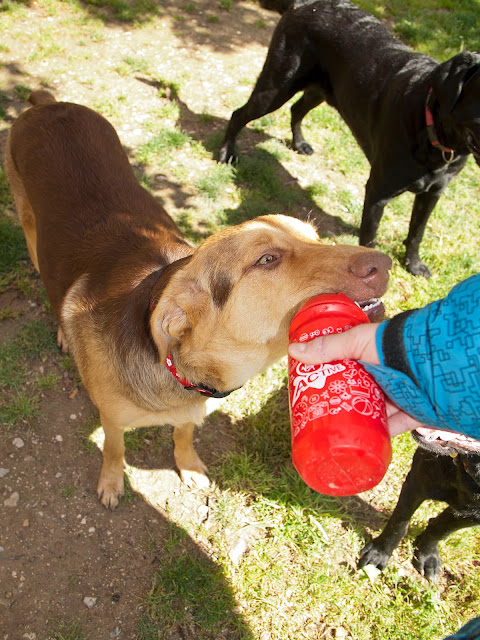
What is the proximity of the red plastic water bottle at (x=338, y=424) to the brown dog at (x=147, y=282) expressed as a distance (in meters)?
0.58

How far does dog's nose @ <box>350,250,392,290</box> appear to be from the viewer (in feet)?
7.47

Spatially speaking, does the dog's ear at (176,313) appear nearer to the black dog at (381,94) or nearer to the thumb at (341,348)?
the thumb at (341,348)

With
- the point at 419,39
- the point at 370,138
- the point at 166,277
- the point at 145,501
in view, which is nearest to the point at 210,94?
the point at 370,138

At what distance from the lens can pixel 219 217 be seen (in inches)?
219

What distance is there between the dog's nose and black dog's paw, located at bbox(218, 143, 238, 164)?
4178mm

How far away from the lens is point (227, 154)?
6082mm

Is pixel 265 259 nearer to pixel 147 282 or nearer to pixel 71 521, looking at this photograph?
pixel 147 282

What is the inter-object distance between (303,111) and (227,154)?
1111mm

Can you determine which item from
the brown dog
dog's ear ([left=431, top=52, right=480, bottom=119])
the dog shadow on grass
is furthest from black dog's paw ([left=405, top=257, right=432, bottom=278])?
the brown dog

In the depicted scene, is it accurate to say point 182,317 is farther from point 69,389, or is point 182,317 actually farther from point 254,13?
point 254,13

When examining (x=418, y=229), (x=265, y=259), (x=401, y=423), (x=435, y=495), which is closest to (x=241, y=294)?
(x=265, y=259)

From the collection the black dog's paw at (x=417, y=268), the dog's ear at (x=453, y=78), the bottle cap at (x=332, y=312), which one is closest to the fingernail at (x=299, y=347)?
the bottle cap at (x=332, y=312)

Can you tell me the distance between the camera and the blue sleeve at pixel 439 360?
1.71 m

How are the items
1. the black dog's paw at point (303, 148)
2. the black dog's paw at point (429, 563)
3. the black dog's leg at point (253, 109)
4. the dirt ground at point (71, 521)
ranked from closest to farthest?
the dirt ground at point (71, 521) → the black dog's paw at point (429, 563) → the black dog's leg at point (253, 109) → the black dog's paw at point (303, 148)
